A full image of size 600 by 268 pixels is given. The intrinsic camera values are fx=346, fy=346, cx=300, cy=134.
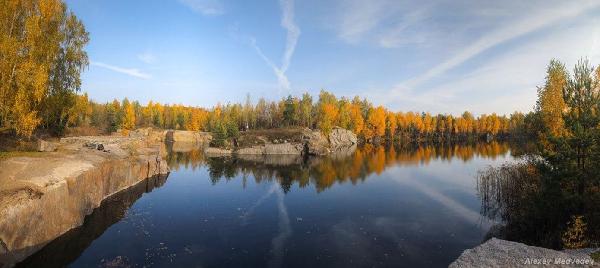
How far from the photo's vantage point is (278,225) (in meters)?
34.7

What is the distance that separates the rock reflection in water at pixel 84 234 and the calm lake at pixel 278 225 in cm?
7

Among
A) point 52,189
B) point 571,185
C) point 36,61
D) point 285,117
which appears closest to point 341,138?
point 285,117

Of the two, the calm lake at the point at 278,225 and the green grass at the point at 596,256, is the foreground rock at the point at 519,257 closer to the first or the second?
the green grass at the point at 596,256

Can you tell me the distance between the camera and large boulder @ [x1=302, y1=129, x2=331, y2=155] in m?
117

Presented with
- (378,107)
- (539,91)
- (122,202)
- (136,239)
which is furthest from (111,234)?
(378,107)

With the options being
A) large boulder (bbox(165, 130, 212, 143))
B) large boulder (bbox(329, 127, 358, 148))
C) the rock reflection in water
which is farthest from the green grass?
large boulder (bbox(165, 130, 212, 143))

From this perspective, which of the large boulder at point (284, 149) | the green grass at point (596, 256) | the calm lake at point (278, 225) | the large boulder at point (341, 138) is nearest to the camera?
the green grass at point (596, 256)

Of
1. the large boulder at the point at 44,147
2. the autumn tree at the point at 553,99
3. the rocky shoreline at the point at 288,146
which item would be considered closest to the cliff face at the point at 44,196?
the large boulder at the point at 44,147

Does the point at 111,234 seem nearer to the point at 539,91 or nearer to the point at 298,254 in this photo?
the point at 298,254

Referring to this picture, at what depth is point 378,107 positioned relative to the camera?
621 feet

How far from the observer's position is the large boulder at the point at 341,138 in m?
140

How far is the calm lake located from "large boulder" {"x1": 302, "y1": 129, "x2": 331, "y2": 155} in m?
55.0

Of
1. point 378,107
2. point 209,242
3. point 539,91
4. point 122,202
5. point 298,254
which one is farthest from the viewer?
point 378,107

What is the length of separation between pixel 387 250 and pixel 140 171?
42.2 meters
